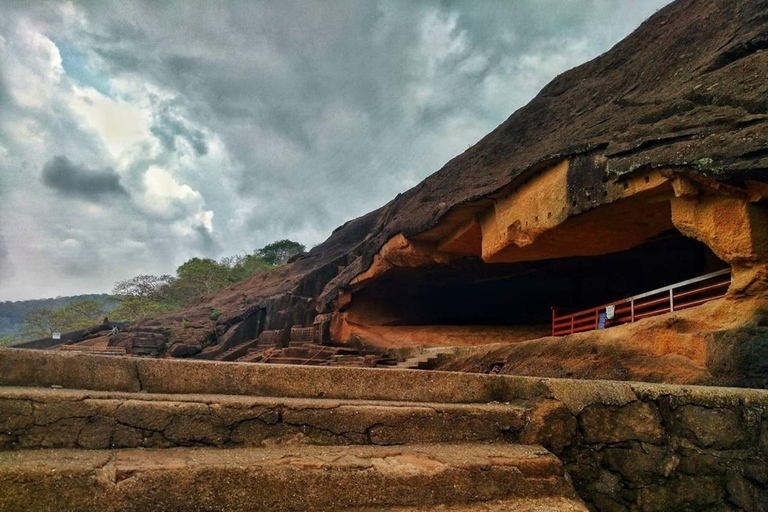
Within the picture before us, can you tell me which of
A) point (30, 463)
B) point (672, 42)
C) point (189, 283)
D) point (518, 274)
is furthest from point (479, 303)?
point (189, 283)

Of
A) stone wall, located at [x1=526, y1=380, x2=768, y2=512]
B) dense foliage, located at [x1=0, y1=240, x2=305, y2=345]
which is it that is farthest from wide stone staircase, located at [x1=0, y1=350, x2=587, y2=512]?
dense foliage, located at [x1=0, y1=240, x2=305, y2=345]

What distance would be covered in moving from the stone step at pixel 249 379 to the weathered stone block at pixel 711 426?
0.60 metres

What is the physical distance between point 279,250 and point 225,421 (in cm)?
4722

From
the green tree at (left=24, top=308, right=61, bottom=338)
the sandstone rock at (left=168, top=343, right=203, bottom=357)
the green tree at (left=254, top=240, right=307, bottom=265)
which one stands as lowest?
the sandstone rock at (left=168, top=343, right=203, bottom=357)

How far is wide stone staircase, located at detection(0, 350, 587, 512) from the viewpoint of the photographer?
1.59 metres

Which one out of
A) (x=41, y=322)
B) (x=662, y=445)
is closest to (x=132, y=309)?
(x=41, y=322)

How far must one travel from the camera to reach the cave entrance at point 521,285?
33.0 ft

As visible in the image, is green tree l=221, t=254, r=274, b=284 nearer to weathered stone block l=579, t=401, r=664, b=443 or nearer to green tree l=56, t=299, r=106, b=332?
green tree l=56, t=299, r=106, b=332

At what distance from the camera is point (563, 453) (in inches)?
84.8

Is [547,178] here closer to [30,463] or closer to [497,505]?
[497,505]

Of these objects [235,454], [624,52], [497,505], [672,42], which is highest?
[624,52]

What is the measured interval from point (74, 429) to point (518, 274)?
11.7 metres

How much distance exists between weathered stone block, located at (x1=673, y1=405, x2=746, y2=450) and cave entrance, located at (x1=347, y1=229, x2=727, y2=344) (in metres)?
6.25

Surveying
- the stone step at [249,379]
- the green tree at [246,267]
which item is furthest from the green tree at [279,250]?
the stone step at [249,379]
